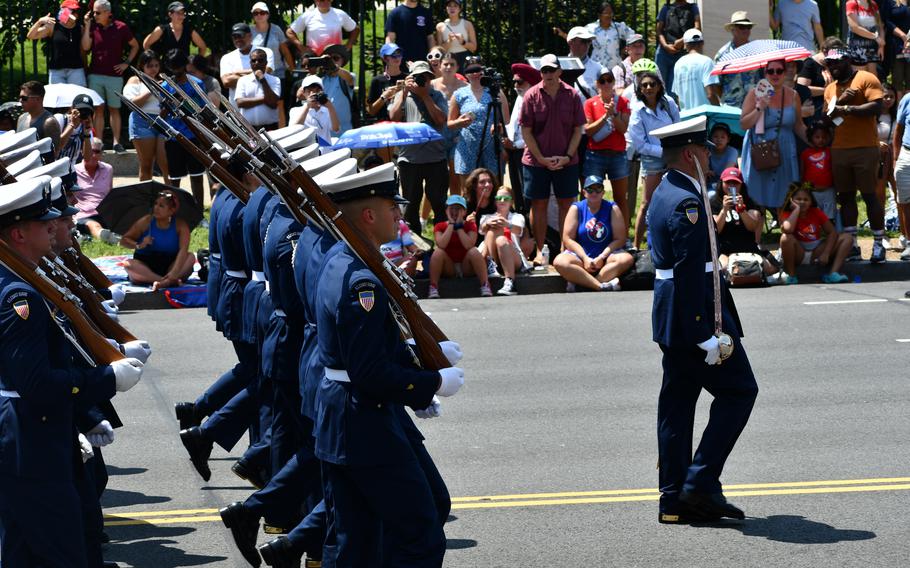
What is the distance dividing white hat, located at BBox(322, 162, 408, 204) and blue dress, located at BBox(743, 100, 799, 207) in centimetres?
1114

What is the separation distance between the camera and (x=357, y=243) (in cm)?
606

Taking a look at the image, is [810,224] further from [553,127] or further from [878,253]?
[553,127]

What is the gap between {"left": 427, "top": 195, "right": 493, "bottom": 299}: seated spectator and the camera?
15570mm

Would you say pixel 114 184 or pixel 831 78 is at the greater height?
pixel 831 78

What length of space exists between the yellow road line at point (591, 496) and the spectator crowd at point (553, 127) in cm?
717

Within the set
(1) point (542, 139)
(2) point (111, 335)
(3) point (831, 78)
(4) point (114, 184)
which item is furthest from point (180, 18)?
(2) point (111, 335)

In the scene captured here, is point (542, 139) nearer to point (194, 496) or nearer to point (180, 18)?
point (180, 18)

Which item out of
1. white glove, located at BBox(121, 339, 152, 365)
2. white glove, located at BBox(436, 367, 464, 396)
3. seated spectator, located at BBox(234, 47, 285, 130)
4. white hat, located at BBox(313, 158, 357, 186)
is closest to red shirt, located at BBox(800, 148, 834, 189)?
seated spectator, located at BBox(234, 47, 285, 130)

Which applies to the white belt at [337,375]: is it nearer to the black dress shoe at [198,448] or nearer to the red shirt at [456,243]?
the black dress shoe at [198,448]

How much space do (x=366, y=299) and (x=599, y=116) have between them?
11.4 m

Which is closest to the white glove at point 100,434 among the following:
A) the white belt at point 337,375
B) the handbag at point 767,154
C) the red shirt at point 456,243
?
the white belt at point 337,375

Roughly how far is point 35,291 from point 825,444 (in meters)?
5.34

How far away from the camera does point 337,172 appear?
21.2ft

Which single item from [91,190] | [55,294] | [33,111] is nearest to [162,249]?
[91,190]
